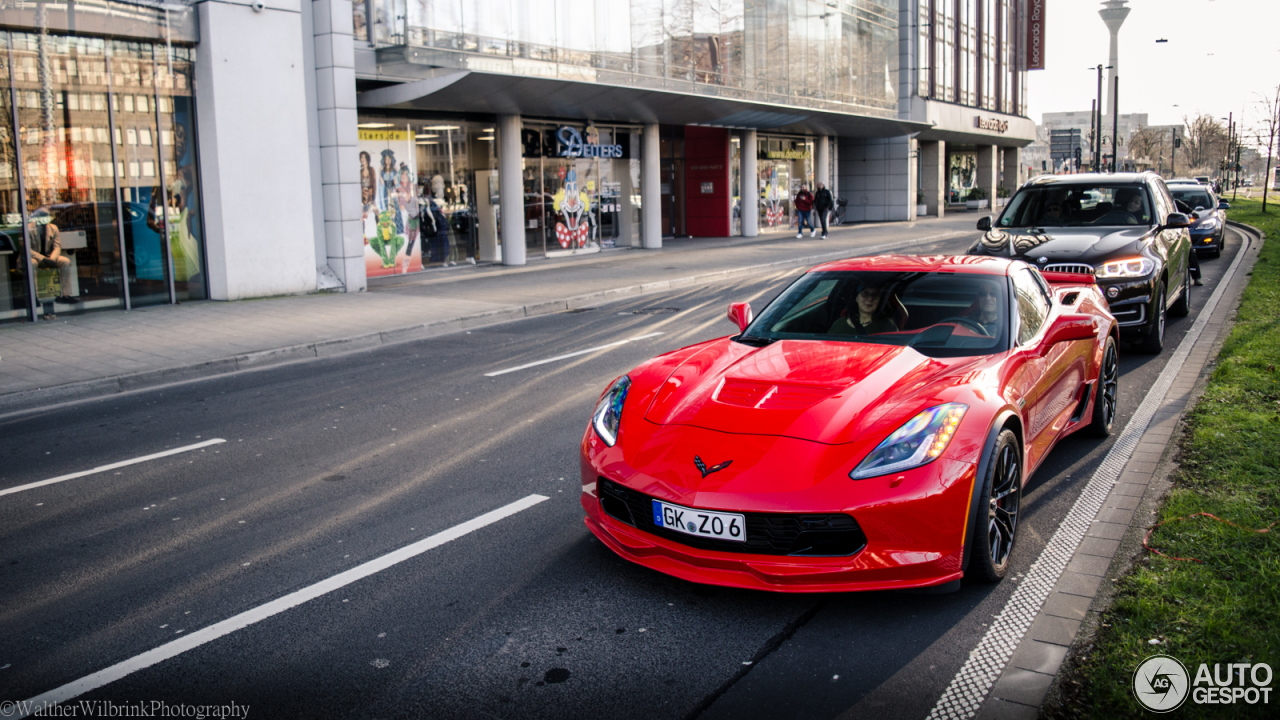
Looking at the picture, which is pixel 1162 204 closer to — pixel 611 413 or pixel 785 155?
pixel 611 413

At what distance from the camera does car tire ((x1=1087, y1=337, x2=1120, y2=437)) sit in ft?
20.8

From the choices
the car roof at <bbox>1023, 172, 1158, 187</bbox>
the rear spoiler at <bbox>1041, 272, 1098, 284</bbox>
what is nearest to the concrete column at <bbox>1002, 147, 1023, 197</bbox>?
the car roof at <bbox>1023, 172, 1158, 187</bbox>

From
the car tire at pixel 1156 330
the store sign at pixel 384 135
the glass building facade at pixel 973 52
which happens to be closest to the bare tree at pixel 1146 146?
the glass building facade at pixel 973 52

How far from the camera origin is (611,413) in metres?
4.57

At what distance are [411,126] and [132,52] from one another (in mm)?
6796

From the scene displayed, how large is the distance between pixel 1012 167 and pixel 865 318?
6505 cm

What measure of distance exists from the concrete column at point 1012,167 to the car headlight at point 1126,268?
193 feet

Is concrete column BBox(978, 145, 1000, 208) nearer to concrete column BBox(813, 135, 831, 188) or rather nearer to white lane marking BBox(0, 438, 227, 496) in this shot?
concrete column BBox(813, 135, 831, 188)

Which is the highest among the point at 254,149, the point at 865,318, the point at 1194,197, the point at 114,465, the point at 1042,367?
the point at 254,149

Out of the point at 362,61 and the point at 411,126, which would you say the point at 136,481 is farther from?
the point at 411,126

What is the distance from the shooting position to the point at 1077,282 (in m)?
7.29

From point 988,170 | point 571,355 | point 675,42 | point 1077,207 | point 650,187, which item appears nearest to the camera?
point 1077,207

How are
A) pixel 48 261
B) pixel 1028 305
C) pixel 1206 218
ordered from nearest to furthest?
1. pixel 1028 305
2. pixel 48 261
3. pixel 1206 218

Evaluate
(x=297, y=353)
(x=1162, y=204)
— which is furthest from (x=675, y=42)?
(x=297, y=353)
